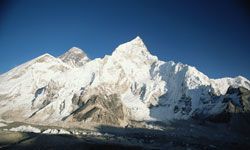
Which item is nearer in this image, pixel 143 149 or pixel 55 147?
pixel 55 147

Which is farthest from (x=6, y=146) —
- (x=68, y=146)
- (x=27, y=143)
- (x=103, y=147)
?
(x=103, y=147)

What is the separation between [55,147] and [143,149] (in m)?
44.5

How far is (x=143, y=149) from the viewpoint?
198m

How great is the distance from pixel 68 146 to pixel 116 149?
929 inches

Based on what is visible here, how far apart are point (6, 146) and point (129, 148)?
195 ft

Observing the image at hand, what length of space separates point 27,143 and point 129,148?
50.8 meters

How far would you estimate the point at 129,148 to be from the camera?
641ft

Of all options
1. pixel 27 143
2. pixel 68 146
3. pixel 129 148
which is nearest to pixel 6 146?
pixel 27 143

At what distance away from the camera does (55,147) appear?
609 ft

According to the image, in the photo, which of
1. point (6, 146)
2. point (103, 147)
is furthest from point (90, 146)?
point (6, 146)

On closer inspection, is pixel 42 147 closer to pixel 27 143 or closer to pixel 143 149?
pixel 27 143

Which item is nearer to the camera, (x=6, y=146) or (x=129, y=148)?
(x=6, y=146)

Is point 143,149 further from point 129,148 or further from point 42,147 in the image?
point 42,147

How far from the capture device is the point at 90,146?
190000mm
